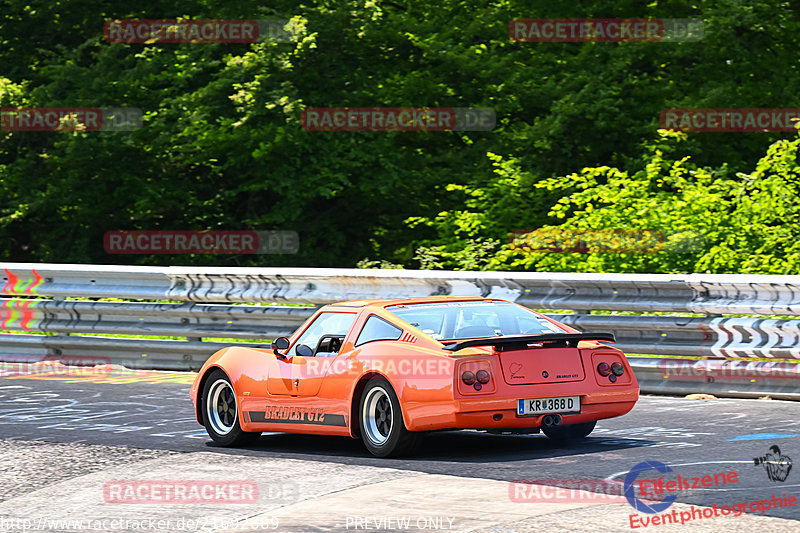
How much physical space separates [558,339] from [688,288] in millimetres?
3535

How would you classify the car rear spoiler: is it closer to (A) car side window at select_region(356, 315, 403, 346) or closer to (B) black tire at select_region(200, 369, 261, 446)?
(A) car side window at select_region(356, 315, 403, 346)

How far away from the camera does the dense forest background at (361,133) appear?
2295cm

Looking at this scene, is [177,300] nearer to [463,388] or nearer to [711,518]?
[463,388]

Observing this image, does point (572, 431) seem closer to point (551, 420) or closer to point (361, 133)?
point (551, 420)

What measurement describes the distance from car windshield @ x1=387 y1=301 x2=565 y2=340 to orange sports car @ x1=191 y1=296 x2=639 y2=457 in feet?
0.03

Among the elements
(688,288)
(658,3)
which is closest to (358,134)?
(658,3)

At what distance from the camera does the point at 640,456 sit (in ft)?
27.3

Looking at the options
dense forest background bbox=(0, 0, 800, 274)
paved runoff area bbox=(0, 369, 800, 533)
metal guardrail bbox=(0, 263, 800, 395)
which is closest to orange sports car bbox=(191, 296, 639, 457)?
paved runoff area bbox=(0, 369, 800, 533)

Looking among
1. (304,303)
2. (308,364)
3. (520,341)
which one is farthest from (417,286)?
(520,341)

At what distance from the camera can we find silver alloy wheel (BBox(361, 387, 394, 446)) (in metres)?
8.86

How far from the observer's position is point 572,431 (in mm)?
9383

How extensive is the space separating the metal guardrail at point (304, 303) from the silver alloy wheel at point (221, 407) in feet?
12.2

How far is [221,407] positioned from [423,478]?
9.14 ft

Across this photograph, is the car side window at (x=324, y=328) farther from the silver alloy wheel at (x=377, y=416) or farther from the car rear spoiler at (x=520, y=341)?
the car rear spoiler at (x=520, y=341)
